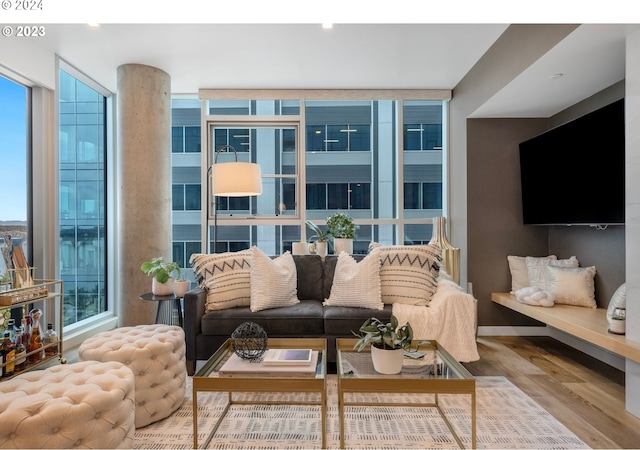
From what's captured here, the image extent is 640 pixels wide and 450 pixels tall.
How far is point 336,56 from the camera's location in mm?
3443

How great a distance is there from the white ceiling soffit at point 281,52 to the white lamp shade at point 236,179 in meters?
1.06

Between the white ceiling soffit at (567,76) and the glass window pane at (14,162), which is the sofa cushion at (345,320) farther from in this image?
the glass window pane at (14,162)

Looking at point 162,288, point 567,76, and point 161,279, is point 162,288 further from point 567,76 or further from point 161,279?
point 567,76

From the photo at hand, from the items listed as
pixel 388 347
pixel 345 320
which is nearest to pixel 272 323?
pixel 345 320

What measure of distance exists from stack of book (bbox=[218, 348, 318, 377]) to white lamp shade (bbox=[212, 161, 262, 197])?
56.3 inches

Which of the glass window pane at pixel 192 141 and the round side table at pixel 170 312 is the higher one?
the glass window pane at pixel 192 141

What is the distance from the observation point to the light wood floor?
6.56ft

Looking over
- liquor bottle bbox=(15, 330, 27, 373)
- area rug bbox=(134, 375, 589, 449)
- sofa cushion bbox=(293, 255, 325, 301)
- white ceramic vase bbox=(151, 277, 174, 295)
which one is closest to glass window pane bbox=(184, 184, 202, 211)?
white ceramic vase bbox=(151, 277, 174, 295)

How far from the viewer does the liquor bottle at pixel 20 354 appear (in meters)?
2.32

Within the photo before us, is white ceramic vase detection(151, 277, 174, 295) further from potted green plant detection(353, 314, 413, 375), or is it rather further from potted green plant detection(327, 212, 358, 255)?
potted green plant detection(353, 314, 413, 375)

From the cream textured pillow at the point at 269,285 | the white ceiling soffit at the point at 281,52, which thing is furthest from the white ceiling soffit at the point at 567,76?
the cream textured pillow at the point at 269,285
